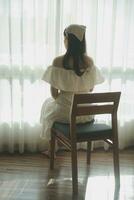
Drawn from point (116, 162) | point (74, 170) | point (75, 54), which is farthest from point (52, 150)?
point (75, 54)

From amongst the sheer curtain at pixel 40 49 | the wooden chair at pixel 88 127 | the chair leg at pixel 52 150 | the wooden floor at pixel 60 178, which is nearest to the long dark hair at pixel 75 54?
the wooden chair at pixel 88 127

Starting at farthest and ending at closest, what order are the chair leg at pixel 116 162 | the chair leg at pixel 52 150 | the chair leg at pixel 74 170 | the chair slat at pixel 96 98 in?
the chair leg at pixel 52 150
the chair leg at pixel 116 162
the chair leg at pixel 74 170
the chair slat at pixel 96 98

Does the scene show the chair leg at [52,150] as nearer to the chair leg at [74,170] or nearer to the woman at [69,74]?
the woman at [69,74]

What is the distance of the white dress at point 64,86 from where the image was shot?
8.39 ft

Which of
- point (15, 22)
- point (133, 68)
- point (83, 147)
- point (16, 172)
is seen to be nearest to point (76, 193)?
point (16, 172)

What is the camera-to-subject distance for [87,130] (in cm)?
240

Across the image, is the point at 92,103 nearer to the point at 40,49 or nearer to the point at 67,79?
the point at 67,79

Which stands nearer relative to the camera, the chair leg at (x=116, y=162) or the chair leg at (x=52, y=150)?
the chair leg at (x=116, y=162)

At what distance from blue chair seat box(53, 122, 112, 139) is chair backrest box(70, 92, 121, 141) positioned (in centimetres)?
8

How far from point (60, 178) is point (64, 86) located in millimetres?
774

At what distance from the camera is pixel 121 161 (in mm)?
3033

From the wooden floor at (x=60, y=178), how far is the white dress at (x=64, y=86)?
0.41 metres

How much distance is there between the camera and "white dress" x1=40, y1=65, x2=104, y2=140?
2557 mm

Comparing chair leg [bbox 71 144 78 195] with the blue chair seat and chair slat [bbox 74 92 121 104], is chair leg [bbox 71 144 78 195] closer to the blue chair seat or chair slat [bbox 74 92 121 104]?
the blue chair seat
